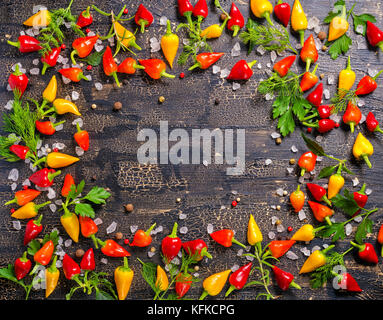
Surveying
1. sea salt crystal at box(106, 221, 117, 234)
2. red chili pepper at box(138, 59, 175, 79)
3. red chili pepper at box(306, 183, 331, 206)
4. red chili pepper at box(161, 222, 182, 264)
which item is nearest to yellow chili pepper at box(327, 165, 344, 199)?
red chili pepper at box(306, 183, 331, 206)

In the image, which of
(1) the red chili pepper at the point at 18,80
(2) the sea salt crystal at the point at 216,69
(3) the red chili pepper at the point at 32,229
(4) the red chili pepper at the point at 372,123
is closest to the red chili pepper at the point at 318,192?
(4) the red chili pepper at the point at 372,123

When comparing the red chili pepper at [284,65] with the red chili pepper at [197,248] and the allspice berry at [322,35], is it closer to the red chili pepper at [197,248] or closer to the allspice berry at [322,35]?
the allspice berry at [322,35]

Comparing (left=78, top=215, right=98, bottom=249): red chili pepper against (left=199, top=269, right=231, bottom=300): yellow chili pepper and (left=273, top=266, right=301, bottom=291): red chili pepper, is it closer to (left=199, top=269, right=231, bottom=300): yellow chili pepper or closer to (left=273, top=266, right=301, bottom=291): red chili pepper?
(left=199, top=269, right=231, bottom=300): yellow chili pepper

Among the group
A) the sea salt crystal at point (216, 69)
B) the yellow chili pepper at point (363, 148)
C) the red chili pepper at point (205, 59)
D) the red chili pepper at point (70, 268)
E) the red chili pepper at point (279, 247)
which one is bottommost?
the red chili pepper at point (70, 268)

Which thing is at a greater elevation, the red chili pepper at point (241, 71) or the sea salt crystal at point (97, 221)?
the red chili pepper at point (241, 71)

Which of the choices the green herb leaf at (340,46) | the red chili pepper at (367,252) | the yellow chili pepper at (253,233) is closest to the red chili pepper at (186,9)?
the green herb leaf at (340,46)
